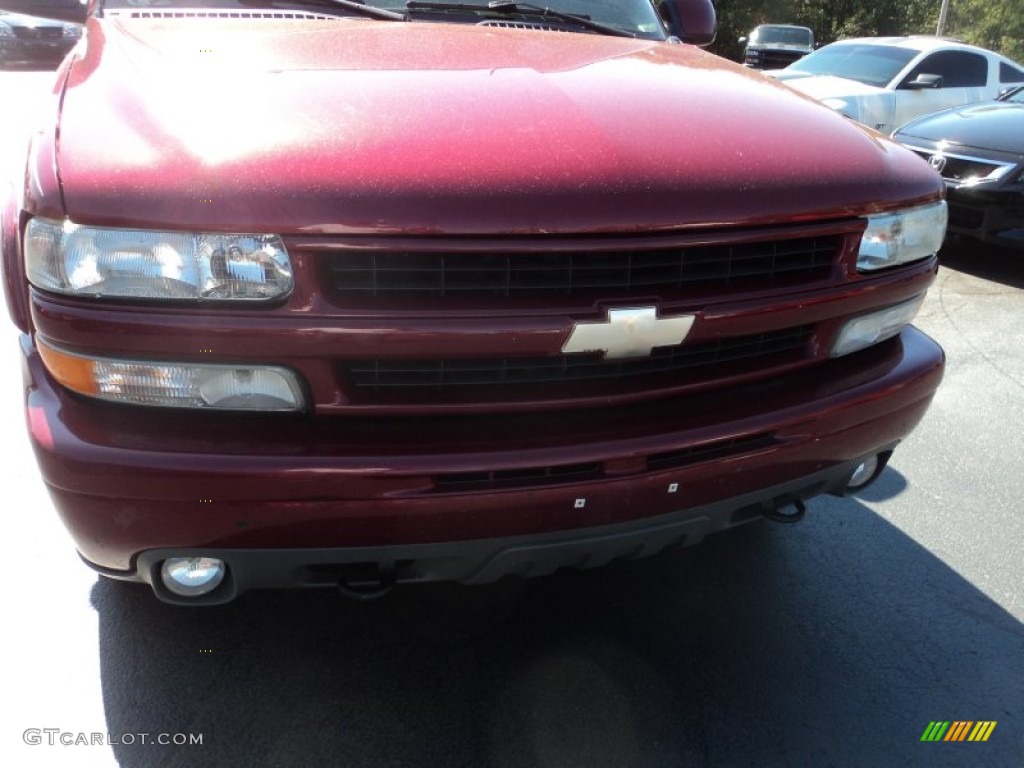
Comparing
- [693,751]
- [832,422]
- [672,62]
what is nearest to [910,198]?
[832,422]

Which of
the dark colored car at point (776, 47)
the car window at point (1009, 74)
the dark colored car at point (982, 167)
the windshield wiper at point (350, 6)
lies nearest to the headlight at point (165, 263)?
the windshield wiper at point (350, 6)

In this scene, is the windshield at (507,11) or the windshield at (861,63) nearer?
the windshield at (507,11)

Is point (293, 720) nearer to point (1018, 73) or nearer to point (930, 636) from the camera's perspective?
point (930, 636)

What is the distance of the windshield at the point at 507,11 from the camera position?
2791 mm

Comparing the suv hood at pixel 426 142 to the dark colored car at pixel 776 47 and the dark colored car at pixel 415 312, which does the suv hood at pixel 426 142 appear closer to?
the dark colored car at pixel 415 312

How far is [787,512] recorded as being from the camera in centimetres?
247

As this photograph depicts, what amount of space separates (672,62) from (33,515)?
2.43 m

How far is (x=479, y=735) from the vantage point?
2.13m

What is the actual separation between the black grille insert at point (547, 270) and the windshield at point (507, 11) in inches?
58.1

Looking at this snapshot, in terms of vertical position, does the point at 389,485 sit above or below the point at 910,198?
below

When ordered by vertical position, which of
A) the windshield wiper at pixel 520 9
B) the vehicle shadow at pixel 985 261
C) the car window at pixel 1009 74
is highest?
the windshield wiper at pixel 520 9

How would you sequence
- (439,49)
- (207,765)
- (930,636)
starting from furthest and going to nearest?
(930,636), (439,49), (207,765)

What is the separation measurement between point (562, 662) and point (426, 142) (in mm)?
1368

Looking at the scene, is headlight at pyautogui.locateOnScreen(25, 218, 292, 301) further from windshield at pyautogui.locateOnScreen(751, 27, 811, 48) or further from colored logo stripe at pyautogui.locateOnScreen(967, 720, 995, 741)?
windshield at pyautogui.locateOnScreen(751, 27, 811, 48)
